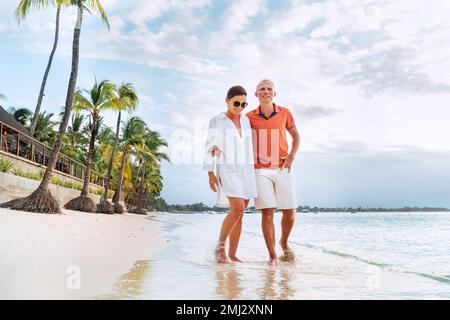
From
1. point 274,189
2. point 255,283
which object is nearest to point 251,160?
point 274,189

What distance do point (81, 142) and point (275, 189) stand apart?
113 feet

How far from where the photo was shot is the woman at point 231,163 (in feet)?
12.9

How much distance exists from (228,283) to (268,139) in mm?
1635

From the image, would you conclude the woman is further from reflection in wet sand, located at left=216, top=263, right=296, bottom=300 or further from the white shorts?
reflection in wet sand, located at left=216, top=263, right=296, bottom=300

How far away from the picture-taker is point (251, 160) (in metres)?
3.97

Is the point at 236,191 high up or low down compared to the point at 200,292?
up

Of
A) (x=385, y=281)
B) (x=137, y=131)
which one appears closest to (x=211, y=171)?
(x=385, y=281)

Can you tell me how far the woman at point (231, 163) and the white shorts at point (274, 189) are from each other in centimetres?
16

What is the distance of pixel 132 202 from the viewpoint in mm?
54844

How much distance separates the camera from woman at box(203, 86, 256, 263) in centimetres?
395

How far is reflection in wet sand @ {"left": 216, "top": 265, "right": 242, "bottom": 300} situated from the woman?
0.57 m
